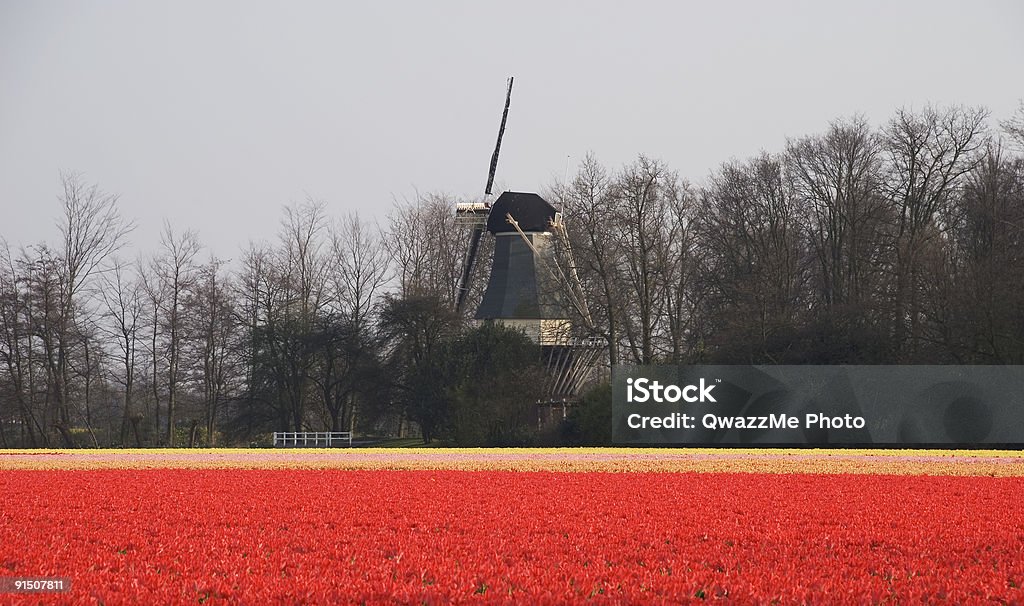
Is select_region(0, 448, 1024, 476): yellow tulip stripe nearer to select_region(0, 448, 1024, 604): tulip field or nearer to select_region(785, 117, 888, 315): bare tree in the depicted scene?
select_region(0, 448, 1024, 604): tulip field

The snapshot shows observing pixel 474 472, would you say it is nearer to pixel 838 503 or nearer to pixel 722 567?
pixel 838 503

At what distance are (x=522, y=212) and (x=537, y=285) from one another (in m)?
4.42

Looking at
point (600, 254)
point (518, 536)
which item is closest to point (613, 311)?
point (600, 254)

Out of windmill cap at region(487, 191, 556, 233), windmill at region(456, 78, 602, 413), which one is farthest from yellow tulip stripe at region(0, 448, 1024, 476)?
windmill cap at region(487, 191, 556, 233)

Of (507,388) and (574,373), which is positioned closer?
(507,388)

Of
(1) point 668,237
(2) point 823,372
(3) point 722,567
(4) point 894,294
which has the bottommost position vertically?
(3) point 722,567

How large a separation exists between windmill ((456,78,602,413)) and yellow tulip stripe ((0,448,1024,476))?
1348cm

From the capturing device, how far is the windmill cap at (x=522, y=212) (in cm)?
5697

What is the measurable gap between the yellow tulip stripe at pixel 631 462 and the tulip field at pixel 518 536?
2.09ft

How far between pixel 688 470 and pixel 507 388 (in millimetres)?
19630

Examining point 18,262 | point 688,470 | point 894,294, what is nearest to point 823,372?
point 894,294

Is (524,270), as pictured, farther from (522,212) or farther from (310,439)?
(310,439)

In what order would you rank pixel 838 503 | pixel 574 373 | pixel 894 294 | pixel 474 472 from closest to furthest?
pixel 838 503, pixel 474 472, pixel 894 294, pixel 574 373

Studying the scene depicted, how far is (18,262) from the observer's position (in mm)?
53469
